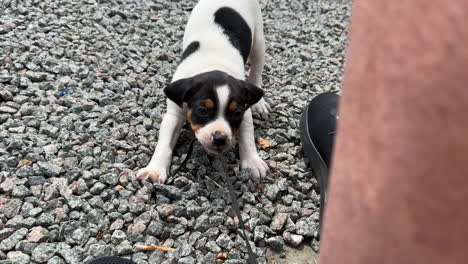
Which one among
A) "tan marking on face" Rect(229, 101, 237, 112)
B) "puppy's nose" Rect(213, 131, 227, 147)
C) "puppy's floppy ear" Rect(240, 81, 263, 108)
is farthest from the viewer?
"puppy's floppy ear" Rect(240, 81, 263, 108)

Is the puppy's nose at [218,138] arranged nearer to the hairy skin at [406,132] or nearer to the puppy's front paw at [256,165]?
the puppy's front paw at [256,165]

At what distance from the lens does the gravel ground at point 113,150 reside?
2.36 metres

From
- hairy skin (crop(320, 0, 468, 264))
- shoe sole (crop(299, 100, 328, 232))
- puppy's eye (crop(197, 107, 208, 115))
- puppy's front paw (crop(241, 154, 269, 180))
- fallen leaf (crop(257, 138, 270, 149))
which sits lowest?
fallen leaf (crop(257, 138, 270, 149))

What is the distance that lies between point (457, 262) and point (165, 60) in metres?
3.84

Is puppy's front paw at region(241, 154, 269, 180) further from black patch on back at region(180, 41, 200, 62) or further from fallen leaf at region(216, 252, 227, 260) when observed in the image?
black patch on back at region(180, 41, 200, 62)

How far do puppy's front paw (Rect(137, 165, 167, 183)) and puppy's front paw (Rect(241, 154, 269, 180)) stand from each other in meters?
0.53

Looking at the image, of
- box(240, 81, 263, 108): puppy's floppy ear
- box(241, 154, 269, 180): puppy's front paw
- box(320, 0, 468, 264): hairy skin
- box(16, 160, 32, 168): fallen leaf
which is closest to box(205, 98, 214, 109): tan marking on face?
box(240, 81, 263, 108): puppy's floppy ear

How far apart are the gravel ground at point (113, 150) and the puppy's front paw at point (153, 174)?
0.07 m

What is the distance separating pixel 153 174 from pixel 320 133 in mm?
1123

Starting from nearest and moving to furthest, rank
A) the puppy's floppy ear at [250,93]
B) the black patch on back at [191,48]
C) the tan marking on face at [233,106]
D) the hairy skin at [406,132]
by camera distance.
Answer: the hairy skin at [406,132]
the tan marking on face at [233,106]
the puppy's floppy ear at [250,93]
the black patch on back at [191,48]

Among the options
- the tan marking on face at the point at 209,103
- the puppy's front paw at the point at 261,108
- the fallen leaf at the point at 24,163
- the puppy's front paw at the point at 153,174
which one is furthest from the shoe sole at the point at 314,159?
the fallen leaf at the point at 24,163

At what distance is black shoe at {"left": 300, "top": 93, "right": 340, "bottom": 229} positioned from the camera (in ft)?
9.67

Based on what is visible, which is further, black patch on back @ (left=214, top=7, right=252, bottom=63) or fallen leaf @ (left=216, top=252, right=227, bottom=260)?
black patch on back @ (left=214, top=7, right=252, bottom=63)

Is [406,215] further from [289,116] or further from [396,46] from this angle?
[289,116]
